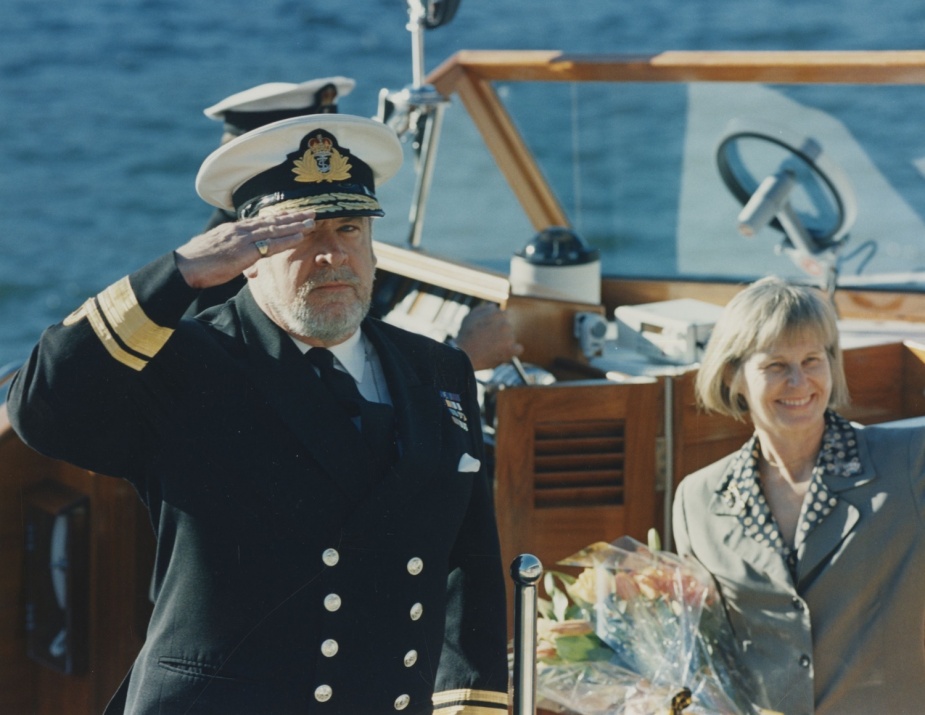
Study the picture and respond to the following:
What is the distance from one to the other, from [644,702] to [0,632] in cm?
136

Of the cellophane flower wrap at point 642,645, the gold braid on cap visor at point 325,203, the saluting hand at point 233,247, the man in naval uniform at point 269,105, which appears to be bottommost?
the cellophane flower wrap at point 642,645

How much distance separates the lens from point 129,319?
168 centimetres

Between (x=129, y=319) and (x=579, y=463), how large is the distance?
147 centimetres

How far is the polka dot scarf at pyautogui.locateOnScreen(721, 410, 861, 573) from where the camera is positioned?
2357 mm

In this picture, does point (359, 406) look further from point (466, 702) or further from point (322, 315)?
point (466, 702)

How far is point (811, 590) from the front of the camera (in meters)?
2.34

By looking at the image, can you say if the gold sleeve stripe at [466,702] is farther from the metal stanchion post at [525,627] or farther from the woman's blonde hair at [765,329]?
the woman's blonde hair at [765,329]

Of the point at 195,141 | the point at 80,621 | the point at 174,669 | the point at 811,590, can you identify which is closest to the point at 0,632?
the point at 80,621

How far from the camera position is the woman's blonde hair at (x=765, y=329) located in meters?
2.43

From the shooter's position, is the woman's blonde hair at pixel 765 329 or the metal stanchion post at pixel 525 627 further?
the woman's blonde hair at pixel 765 329

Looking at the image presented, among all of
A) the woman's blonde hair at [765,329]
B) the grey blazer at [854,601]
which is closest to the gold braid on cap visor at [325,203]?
the woman's blonde hair at [765,329]

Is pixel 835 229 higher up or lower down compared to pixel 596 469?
higher up

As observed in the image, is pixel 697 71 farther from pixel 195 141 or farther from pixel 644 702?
pixel 195 141

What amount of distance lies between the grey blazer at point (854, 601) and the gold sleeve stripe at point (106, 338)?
1.16 metres
